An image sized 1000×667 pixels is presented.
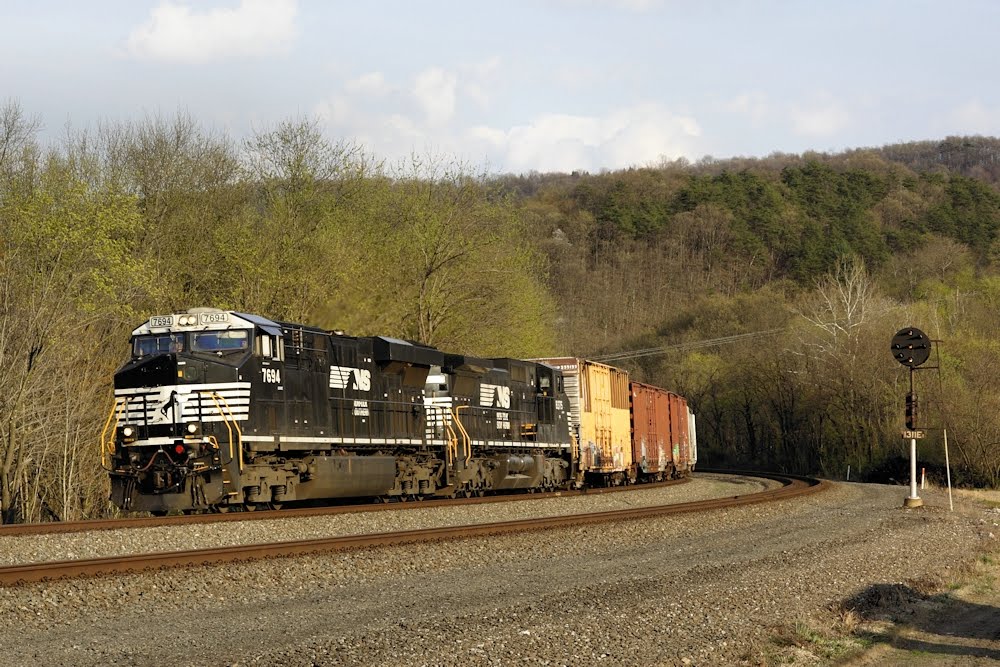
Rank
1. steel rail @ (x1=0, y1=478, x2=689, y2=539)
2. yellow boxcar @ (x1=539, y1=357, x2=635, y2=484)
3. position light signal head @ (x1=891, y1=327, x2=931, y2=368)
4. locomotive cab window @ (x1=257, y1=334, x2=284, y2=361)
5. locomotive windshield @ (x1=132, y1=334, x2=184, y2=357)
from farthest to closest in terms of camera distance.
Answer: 1. yellow boxcar @ (x1=539, y1=357, x2=635, y2=484)
2. position light signal head @ (x1=891, y1=327, x2=931, y2=368)
3. locomotive cab window @ (x1=257, y1=334, x2=284, y2=361)
4. locomotive windshield @ (x1=132, y1=334, x2=184, y2=357)
5. steel rail @ (x1=0, y1=478, x2=689, y2=539)

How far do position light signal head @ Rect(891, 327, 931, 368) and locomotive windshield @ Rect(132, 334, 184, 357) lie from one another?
17.2 meters

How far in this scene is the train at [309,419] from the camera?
58.4ft

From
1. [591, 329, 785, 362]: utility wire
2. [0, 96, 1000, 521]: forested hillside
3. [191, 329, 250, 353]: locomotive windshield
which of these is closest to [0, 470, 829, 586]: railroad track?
[191, 329, 250, 353]: locomotive windshield

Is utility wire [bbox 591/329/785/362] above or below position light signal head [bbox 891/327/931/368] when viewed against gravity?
above

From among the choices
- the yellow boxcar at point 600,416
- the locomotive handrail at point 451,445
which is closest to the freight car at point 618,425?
the yellow boxcar at point 600,416

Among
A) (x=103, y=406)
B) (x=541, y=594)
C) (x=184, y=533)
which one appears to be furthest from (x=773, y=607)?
(x=103, y=406)

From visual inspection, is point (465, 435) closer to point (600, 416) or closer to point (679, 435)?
point (600, 416)

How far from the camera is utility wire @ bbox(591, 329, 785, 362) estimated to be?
258 ft

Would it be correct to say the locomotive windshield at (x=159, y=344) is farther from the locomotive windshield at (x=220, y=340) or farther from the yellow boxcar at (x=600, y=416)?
the yellow boxcar at (x=600, y=416)

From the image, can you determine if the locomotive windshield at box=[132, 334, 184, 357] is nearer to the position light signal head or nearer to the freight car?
the freight car

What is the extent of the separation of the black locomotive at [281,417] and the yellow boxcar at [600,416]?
17.0 feet

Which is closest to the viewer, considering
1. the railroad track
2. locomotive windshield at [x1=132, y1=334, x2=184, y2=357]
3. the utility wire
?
the railroad track

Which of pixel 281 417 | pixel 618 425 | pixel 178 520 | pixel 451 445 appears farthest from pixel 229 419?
pixel 618 425

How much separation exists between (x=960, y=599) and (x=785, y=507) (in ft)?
36.1
